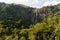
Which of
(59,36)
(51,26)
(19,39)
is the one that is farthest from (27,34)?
(59,36)

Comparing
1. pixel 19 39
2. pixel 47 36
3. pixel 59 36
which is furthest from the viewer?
pixel 19 39

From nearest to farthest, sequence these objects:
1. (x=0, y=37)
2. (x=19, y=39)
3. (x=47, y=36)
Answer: (x=47, y=36), (x=19, y=39), (x=0, y=37)

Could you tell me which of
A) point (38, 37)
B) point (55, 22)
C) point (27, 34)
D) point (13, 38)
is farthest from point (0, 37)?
point (55, 22)

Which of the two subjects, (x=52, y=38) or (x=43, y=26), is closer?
(x=52, y=38)

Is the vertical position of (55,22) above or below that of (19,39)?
above

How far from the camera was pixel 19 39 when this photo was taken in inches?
2761

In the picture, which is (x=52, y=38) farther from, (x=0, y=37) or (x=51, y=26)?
(x=0, y=37)

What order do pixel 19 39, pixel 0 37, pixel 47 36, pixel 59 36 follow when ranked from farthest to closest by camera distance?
pixel 0 37 < pixel 19 39 < pixel 47 36 < pixel 59 36

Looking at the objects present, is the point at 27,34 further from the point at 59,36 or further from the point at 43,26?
the point at 59,36

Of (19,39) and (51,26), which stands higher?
(51,26)

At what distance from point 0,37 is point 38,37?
1657cm

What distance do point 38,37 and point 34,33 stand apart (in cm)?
253

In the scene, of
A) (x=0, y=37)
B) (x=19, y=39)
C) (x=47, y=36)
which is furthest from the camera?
(x=0, y=37)

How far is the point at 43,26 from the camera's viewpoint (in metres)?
74.2
